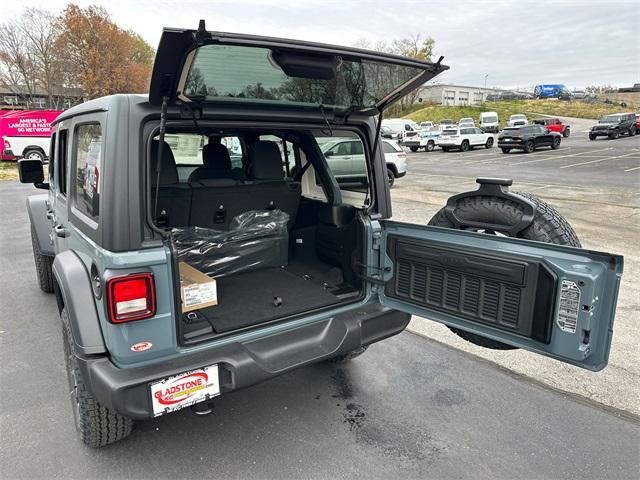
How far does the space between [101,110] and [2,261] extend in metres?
5.14

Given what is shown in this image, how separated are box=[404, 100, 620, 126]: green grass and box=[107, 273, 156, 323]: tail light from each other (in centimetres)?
5212

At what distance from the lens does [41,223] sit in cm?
410

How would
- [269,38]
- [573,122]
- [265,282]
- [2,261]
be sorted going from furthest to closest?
[573,122] → [2,261] → [265,282] → [269,38]

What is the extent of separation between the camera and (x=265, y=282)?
314 cm

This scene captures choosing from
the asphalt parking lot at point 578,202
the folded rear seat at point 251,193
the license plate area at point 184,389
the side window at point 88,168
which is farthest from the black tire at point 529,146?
the license plate area at point 184,389

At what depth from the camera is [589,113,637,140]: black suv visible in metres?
31.2

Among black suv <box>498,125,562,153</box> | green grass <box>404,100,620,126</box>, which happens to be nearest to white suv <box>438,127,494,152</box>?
black suv <box>498,125,562,153</box>

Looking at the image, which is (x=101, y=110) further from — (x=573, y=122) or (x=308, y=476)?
(x=573, y=122)

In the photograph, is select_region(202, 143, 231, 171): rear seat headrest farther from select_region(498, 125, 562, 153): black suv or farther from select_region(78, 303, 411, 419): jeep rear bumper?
select_region(498, 125, 562, 153): black suv

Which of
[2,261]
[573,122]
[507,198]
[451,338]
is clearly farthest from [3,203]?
[573,122]

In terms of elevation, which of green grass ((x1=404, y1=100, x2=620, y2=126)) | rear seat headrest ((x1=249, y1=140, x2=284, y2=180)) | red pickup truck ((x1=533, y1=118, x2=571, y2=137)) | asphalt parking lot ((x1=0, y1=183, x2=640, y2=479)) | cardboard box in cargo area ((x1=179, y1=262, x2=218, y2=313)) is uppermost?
green grass ((x1=404, y1=100, x2=620, y2=126))

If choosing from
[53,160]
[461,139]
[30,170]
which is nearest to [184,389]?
[53,160]

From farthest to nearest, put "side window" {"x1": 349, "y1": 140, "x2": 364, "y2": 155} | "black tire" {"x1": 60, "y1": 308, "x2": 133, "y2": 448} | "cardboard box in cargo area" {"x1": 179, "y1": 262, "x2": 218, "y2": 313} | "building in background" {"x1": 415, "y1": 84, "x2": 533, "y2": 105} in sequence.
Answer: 1. "building in background" {"x1": 415, "y1": 84, "x2": 533, "y2": 105}
2. "side window" {"x1": 349, "y1": 140, "x2": 364, "y2": 155}
3. "cardboard box in cargo area" {"x1": 179, "y1": 262, "x2": 218, "y2": 313}
4. "black tire" {"x1": 60, "y1": 308, "x2": 133, "y2": 448}

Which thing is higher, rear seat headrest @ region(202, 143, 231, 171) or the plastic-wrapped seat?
rear seat headrest @ region(202, 143, 231, 171)
